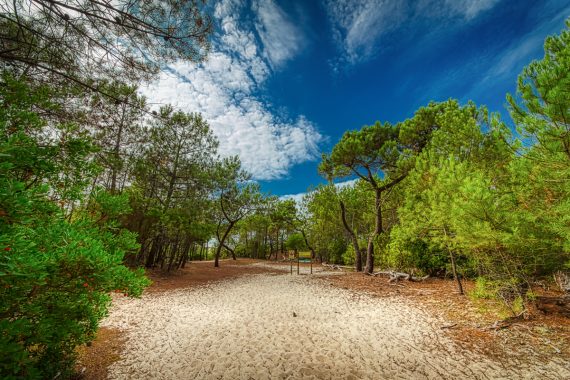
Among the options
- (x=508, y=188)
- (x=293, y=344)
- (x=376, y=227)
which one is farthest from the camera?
(x=376, y=227)

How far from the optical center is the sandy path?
326 cm

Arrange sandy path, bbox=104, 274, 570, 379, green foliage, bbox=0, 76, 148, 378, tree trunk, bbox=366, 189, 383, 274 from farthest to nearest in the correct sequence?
tree trunk, bbox=366, 189, 383, 274
sandy path, bbox=104, 274, 570, 379
green foliage, bbox=0, 76, 148, 378

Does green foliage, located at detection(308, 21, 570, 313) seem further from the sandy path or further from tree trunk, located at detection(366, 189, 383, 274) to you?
tree trunk, located at detection(366, 189, 383, 274)

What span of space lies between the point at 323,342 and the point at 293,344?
0.56 m

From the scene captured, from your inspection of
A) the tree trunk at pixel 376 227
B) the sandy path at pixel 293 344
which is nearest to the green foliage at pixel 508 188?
the sandy path at pixel 293 344

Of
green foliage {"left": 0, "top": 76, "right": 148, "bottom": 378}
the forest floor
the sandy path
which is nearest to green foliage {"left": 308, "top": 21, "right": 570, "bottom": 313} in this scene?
the forest floor

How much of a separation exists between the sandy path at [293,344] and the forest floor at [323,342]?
0.02 metres

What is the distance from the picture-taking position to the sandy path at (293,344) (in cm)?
326

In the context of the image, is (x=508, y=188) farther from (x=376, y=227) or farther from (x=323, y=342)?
(x=376, y=227)

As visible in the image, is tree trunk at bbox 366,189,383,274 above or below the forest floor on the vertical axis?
above

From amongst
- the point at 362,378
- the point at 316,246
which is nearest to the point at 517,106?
the point at 362,378

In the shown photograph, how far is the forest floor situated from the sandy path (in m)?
0.02

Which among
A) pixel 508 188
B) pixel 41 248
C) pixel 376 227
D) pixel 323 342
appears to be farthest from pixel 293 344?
pixel 376 227

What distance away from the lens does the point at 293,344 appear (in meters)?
4.08
